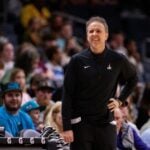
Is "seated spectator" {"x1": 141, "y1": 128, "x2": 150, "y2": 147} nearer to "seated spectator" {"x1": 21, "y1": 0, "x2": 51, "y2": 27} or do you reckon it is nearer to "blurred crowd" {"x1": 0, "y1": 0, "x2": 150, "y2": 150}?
"blurred crowd" {"x1": 0, "y1": 0, "x2": 150, "y2": 150}

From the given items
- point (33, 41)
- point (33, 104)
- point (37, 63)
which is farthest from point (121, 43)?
point (33, 104)

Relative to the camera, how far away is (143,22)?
1516cm

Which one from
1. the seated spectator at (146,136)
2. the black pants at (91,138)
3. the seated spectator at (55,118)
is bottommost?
the seated spectator at (146,136)

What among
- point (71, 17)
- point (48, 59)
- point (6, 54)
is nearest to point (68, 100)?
point (6, 54)

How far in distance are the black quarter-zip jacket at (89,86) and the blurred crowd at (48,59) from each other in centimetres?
104

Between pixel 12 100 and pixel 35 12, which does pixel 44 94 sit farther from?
pixel 35 12

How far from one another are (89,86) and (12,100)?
1.41 m

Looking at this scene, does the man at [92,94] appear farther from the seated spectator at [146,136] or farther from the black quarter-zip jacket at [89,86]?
the seated spectator at [146,136]

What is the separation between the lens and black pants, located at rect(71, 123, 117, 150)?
628cm

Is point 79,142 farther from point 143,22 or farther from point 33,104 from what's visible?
point 143,22

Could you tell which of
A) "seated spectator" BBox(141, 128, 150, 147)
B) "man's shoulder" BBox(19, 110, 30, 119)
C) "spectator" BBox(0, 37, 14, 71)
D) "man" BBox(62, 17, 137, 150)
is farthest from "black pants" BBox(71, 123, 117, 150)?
"spectator" BBox(0, 37, 14, 71)

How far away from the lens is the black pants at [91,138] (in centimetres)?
628

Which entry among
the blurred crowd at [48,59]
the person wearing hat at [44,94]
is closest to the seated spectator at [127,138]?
the blurred crowd at [48,59]

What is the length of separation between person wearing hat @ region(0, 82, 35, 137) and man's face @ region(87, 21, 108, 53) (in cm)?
137
